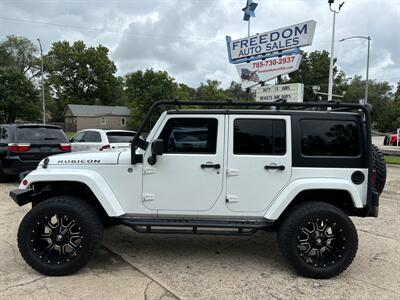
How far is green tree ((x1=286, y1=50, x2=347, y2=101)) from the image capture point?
7038cm

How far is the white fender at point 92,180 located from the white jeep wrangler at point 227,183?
11mm

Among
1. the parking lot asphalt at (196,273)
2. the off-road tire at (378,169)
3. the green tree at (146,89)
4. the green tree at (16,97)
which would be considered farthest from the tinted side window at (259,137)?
the green tree at (146,89)

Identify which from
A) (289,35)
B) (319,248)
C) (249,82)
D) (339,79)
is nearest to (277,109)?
(319,248)

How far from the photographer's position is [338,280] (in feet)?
13.1

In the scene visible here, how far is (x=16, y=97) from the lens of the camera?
1569 inches

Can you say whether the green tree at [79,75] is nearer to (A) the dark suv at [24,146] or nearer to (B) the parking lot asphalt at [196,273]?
(A) the dark suv at [24,146]

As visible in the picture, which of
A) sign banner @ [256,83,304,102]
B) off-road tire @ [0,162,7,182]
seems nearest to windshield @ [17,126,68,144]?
off-road tire @ [0,162,7,182]

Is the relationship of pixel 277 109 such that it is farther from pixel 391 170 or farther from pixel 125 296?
pixel 391 170

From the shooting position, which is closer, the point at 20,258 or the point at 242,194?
the point at 242,194

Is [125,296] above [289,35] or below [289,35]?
below

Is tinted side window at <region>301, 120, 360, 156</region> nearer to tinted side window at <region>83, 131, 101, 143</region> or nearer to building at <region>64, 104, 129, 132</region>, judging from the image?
tinted side window at <region>83, 131, 101, 143</region>

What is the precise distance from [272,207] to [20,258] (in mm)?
3102

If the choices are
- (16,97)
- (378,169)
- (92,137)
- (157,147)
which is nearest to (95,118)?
(16,97)

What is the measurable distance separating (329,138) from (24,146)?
24.9 ft
